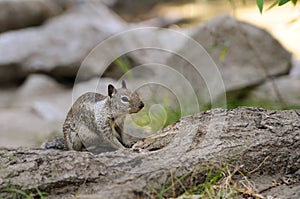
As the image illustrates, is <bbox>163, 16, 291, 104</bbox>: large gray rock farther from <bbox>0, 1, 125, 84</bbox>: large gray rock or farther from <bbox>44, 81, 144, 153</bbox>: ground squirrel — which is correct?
<bbox>44, 81, 144, 153</bbox>: ground squirrel

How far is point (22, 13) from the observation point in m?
9.38

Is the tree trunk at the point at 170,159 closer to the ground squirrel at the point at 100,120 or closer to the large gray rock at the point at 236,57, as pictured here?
the ground squirrel at the point at 100,120

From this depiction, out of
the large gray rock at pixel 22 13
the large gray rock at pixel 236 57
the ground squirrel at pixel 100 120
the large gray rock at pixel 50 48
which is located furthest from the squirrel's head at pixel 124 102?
the large gray rock at pixel 22 13

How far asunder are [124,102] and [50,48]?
5790 millimetres

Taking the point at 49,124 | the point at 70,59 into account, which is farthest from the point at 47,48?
the point at 49,124

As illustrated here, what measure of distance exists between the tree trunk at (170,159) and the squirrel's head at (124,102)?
18 cm

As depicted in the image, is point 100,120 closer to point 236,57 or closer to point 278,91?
point 278,91

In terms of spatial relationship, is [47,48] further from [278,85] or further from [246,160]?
[246,160]

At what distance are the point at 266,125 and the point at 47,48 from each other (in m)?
5.97

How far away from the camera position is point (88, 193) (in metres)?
2.47

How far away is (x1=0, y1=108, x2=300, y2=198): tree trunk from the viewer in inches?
98.1

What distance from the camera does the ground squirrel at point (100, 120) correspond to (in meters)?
2.73

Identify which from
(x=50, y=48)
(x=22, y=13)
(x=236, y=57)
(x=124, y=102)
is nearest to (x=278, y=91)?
(x=236, y=57)

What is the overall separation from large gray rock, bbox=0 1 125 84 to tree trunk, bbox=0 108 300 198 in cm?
537
